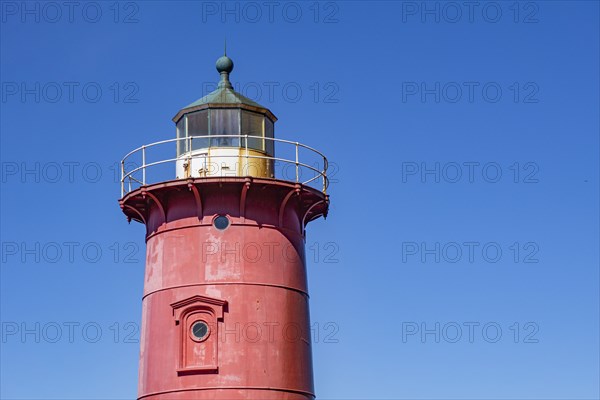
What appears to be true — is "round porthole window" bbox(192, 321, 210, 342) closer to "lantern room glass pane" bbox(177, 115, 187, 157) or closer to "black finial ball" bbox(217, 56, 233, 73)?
"lantern room glass pane" bbox(177, 115, 187, 157)

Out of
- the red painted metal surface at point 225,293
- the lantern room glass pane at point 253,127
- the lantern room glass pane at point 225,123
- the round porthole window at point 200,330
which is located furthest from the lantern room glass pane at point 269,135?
the round porthole window at point 200,330

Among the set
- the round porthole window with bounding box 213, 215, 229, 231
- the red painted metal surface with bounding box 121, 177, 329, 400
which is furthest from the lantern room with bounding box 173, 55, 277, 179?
the round porthole window with bounding box 213, 215, 229, 231

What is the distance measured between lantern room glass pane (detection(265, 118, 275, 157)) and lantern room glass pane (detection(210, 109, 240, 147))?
0.90m

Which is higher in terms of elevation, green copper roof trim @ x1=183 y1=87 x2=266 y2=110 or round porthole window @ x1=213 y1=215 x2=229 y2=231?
green copper roof trim @ x1=183 y1=87 x2=266 y2=110

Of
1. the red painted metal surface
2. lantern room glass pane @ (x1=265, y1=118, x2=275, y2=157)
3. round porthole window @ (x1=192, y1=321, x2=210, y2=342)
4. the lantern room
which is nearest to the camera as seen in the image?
the red painted metal surface

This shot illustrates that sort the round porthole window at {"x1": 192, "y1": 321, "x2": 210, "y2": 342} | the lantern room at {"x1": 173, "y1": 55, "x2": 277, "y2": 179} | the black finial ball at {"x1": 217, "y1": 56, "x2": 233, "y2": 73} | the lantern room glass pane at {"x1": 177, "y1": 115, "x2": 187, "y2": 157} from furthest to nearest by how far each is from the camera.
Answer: the black finial ball at {"x1": 217, "y1": 56, "x2": 233, "y2": 73}
the lantern room glass pane at {"x1": 177, "y1": 115, "x2": 187, "y2": 157}
the lantern room at {"x1": 173, "y1": 55, "x2": 277, "y2": 179}
the round porthole window at {"x1": 192, "y1": 321, "x2": 210, "y2": 342}

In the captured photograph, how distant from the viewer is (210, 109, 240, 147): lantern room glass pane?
2926 cm

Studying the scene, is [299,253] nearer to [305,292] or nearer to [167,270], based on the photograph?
[305,292]

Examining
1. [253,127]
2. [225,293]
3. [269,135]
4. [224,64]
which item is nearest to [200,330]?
[225,293]

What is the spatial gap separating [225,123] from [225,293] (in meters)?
4.31

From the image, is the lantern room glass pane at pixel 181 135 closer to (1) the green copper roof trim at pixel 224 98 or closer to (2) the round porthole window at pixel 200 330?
(1) the green copper roof trim at pixel 224 98

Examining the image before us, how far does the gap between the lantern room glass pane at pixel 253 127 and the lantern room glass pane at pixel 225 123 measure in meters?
0.18

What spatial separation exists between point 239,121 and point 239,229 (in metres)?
2.79

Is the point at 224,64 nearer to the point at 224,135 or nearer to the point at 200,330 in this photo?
the point at 224,135
